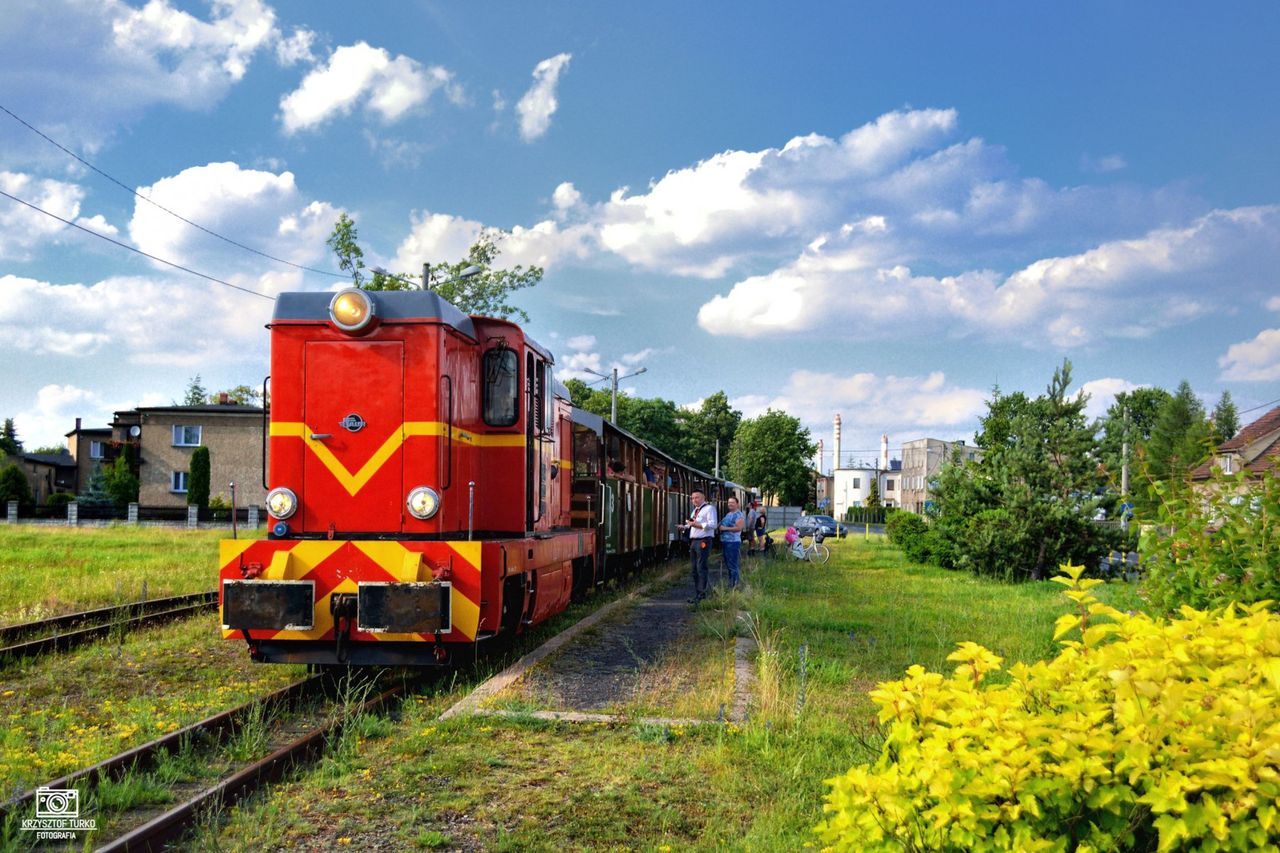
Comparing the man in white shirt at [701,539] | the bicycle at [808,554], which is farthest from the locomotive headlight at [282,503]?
the bicycle at [808,554]

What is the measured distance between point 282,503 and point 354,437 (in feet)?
2.60

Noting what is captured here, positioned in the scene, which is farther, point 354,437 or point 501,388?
point 501,388

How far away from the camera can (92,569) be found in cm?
1797

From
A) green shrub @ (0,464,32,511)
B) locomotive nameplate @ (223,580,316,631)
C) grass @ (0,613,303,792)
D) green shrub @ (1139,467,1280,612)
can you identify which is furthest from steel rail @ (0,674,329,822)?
green shrub @ (0,464,32,511)

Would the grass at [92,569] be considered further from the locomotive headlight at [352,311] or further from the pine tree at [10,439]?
the pine tree at [10,439]

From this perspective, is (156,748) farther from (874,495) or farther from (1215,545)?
(874,495)

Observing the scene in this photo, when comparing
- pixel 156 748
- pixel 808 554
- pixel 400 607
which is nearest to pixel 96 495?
pixel 808 554

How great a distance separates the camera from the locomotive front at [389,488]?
24.3 ft

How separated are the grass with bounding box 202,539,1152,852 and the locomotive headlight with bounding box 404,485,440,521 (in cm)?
142

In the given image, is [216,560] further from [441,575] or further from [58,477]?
[58,477]

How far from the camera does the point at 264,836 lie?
441cm

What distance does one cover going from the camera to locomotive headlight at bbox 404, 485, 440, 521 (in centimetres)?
785

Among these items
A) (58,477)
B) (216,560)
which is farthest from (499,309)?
(58,477)

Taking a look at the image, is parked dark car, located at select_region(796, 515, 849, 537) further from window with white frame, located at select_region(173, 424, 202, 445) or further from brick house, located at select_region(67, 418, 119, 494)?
brick house, located at select_region(67, 418, 119, 494)
